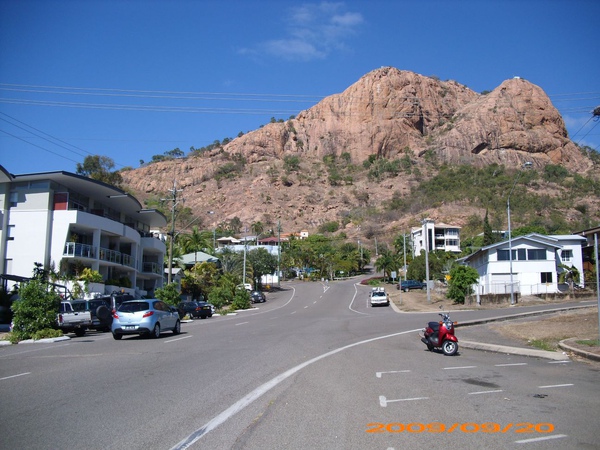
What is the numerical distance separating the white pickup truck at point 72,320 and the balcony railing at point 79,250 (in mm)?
14791

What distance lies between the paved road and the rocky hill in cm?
11589

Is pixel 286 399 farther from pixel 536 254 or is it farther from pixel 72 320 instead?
pixel 536 254

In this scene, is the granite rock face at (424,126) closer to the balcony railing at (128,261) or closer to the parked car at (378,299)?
the parked car at (378,299)

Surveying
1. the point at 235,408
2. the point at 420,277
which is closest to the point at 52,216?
the point at 235,408

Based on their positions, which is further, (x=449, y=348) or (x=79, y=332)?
(x=79, y=332)

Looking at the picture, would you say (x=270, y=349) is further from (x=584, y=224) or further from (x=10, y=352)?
(x=584, y=224)

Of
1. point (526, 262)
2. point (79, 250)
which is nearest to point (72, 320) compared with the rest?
point (79, 250)

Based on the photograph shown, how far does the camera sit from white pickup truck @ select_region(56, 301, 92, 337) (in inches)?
929

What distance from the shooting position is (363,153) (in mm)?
178250

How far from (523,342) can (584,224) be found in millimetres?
103779

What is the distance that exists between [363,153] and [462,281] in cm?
13516

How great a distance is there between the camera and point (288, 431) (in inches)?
291

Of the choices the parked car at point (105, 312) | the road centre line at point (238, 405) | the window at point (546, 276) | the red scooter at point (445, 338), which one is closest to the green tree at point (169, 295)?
the parked car at point (105, 312)

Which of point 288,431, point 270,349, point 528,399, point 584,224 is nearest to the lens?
point 288,431
